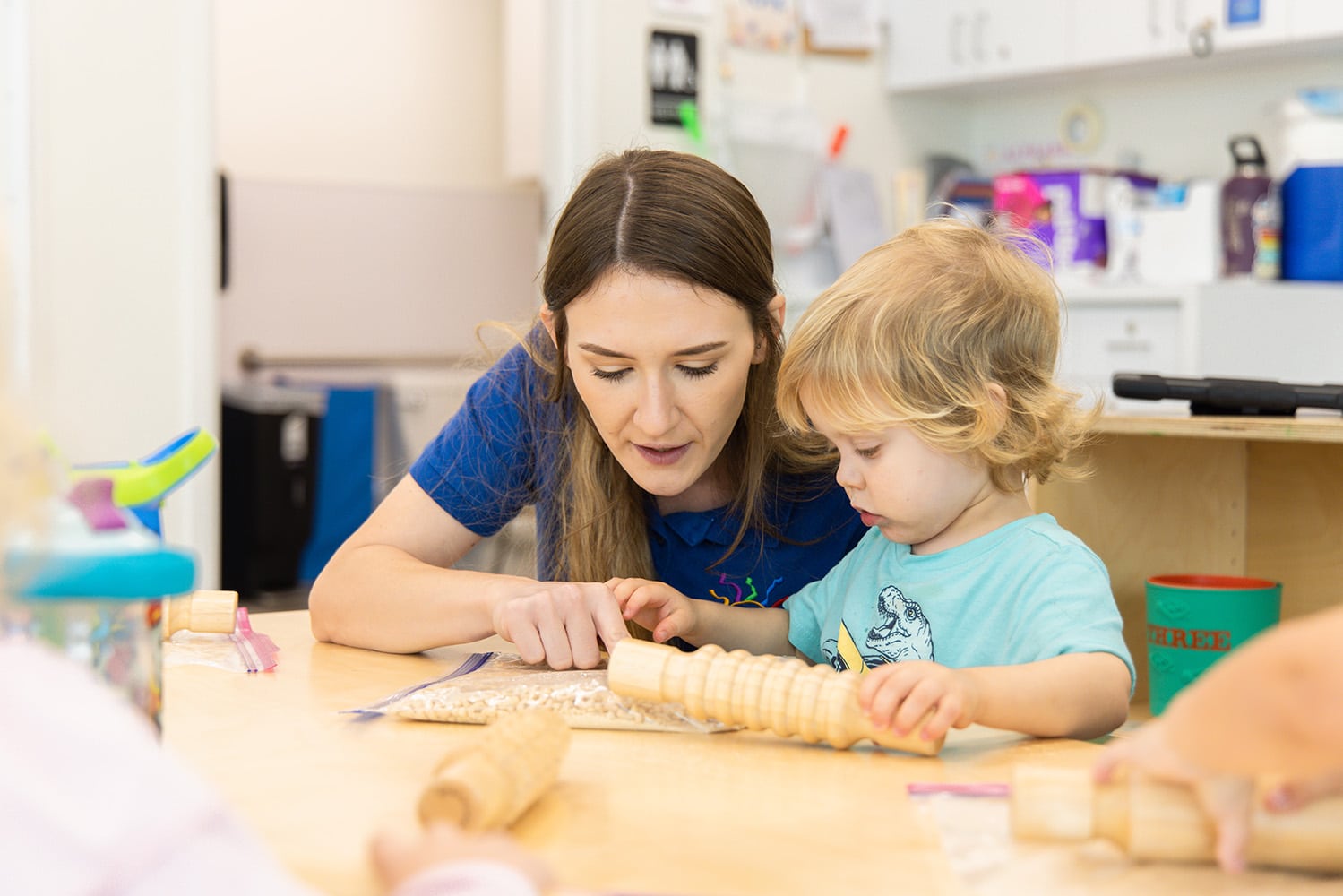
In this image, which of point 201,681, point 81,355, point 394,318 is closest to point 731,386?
point 201,681

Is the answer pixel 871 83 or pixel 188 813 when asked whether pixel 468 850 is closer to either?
pixel 188 813

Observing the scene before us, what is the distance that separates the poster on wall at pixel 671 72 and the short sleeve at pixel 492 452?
205 centimetres

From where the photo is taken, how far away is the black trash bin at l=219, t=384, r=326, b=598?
405 centimetres

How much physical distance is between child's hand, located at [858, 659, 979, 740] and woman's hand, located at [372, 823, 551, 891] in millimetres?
282

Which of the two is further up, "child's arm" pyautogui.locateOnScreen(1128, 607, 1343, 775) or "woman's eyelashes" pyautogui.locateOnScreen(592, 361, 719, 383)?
"woman's eyelashes" pyautogui.locateOnScreen(592, 361, 719, 383)

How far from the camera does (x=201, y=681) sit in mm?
1003

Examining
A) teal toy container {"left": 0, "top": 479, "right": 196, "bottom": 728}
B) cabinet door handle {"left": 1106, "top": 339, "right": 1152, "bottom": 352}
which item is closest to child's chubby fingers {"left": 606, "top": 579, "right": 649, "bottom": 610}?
teal toy container {"left": 0, "top": 479, "right": 196, "bottom": 728}

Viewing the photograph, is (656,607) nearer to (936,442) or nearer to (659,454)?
(659,454)

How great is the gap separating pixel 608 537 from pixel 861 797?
2.03 feet

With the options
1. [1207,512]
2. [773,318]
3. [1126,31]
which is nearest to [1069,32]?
[1126,31]

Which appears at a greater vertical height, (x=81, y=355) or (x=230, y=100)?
(x=230, y=100)

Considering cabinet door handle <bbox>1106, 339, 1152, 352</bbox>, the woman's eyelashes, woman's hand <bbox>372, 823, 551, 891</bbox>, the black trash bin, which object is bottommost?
the black trash bin

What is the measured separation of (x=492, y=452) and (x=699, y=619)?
32cm

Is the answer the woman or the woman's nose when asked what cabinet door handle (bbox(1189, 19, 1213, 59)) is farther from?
the woman's nose
